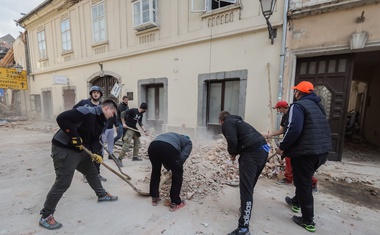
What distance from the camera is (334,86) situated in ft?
15.5

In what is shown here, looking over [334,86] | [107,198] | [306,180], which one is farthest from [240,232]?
[334,86]

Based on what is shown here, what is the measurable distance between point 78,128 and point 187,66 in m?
4.96

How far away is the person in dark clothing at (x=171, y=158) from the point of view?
2480mm

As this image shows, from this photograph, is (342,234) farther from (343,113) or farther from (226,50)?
(226,50)

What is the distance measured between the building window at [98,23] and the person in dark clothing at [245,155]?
8.69 m

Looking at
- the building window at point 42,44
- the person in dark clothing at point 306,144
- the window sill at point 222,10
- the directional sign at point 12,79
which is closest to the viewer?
the person in dark clothing at point 306,144

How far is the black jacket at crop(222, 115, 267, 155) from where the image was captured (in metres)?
2.28

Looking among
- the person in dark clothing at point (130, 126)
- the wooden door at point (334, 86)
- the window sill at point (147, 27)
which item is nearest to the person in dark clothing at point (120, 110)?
the person in dark clothing at point (130, 126)

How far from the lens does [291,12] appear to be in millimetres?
4707

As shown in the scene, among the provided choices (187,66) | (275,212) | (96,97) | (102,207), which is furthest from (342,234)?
(187,66)

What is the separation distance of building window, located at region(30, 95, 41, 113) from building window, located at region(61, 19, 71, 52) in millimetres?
4913

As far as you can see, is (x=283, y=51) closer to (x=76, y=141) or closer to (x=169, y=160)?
(x=169, y=160)

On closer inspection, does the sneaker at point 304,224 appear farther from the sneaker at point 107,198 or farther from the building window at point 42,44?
the building window at point 42,44

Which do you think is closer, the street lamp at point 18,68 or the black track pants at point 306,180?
the black track pants at point 306,180
